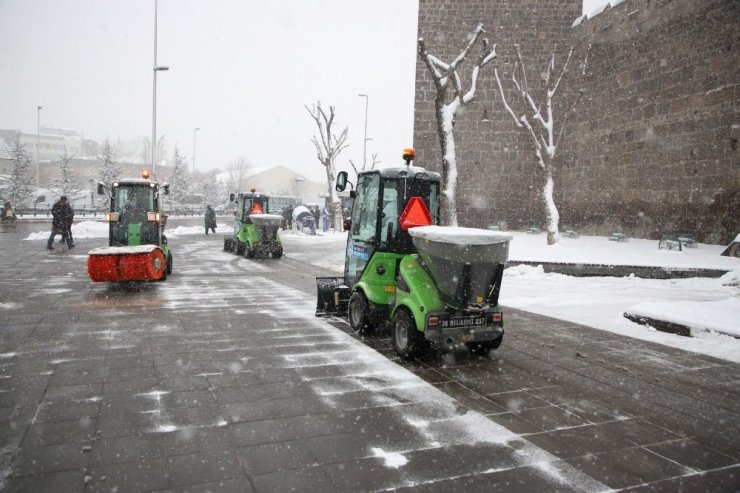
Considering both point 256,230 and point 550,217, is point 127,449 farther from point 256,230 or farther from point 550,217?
point 550,217

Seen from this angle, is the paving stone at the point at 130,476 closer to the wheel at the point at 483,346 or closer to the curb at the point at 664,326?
the wheel at the point at 483,346

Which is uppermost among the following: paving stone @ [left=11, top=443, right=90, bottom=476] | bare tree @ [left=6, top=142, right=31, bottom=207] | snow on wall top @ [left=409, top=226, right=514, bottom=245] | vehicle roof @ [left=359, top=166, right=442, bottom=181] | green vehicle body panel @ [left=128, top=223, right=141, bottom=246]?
bare tree @ [left=6, top=142, right=31, bottom=207]

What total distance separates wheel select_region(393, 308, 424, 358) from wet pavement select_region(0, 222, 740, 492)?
19 centimetres

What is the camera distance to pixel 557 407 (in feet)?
15.1

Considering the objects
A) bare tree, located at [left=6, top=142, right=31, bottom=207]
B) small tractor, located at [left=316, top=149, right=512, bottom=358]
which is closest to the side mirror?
small tractor, located at [left=316, top=149, right=512, bottom=358]

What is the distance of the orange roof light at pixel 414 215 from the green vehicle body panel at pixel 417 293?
44 cm

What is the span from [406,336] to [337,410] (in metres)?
1.82

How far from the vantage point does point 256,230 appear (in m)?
17.4

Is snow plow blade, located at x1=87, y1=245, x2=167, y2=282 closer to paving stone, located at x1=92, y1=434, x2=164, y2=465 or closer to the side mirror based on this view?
the side mirror

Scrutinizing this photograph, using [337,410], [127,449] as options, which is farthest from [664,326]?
[127,449]

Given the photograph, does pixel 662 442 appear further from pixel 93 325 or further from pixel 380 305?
pixel 93 325

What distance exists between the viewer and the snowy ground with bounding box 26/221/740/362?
283 inches

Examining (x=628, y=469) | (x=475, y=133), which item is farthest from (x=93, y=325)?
(x=475, y=133)

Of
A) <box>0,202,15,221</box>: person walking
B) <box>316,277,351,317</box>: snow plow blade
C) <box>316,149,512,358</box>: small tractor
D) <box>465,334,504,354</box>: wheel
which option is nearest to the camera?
<box>316,149,512,358</box>: small tractor
